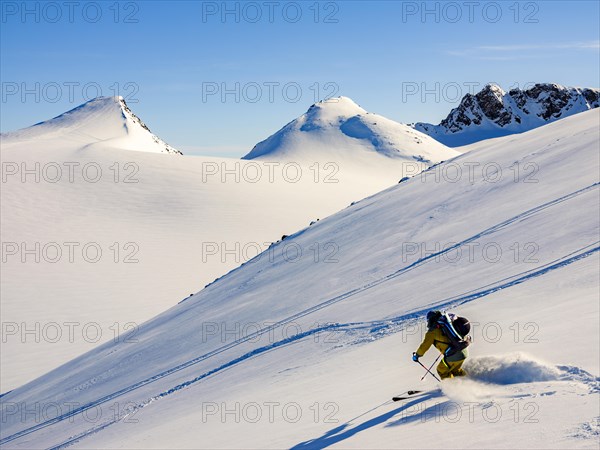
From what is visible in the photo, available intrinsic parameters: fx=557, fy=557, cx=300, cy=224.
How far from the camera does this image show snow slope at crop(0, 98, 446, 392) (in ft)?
78.4

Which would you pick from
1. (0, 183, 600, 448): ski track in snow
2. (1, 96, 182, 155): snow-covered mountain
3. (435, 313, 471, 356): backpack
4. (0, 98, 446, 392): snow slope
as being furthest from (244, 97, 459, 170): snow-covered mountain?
(435, 313, 471, 356): backpack

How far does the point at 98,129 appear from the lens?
286ft

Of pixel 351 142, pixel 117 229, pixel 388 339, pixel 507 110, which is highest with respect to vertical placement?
pixel 507 110

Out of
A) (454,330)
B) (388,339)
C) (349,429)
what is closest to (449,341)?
(454,330)

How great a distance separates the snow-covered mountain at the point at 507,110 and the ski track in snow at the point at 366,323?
125 meters

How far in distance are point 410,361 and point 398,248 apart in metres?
7.63

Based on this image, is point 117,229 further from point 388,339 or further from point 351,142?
point 351,142

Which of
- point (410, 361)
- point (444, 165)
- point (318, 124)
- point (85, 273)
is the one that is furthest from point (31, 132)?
point (410, 361)

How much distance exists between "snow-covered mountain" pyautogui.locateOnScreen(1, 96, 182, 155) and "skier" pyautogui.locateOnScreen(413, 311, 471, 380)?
70.1 metres

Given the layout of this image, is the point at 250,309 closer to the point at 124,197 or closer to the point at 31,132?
the point at 124,197

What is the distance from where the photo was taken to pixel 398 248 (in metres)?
15.5

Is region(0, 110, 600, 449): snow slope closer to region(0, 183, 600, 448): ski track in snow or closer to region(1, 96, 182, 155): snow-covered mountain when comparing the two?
region(0, 183, 600, 448): ski track in snow

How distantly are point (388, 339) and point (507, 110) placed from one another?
149m

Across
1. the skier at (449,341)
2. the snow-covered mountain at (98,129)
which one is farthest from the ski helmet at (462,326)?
the snow-covered mountain at (98,129)
